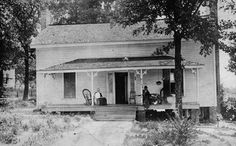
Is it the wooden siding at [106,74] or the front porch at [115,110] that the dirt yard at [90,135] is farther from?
the wooden siding at [106,74]

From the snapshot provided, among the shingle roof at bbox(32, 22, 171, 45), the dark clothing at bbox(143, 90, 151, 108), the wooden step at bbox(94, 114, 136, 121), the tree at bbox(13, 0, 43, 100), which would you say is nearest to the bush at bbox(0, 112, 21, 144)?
Result: the wooden step at bbox(94, 114, 136, 121)

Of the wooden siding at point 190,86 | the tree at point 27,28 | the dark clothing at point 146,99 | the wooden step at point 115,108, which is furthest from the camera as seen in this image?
the tree at point 27,28

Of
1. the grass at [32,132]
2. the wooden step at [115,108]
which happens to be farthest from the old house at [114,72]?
the grass at [32,132]

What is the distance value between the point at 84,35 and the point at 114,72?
4152 millimetres

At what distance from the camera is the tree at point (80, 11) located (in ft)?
139

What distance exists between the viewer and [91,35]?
2330 centimetres

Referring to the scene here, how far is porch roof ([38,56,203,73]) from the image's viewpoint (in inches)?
755

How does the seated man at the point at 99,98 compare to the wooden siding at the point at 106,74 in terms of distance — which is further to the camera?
the wooden siding at the point at 106,74

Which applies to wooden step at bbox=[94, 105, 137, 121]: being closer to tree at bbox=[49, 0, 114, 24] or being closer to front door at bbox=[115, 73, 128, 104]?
front door at bbox=[115, 73, 128, 104]

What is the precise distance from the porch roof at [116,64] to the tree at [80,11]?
70.2 ft

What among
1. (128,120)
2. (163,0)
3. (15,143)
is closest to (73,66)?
(128,120)

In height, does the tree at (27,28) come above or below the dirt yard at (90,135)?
above

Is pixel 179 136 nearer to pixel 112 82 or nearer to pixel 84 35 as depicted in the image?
pixel 112 82

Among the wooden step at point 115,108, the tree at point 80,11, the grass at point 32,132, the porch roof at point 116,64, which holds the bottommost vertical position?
the grass at point 32,132
